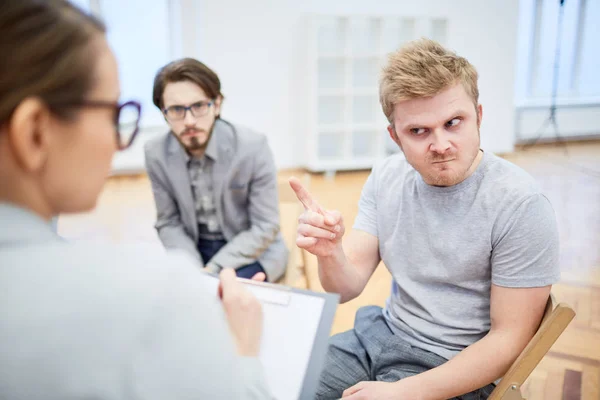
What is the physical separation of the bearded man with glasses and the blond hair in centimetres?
98

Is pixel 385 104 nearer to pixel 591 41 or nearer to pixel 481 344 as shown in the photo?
pixel 481 344

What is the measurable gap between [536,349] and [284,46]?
504 cm

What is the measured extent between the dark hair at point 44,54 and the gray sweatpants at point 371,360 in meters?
1.08

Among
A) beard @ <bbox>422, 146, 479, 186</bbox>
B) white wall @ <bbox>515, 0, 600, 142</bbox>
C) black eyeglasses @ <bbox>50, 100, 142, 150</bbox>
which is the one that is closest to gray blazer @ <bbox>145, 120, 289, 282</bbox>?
beard @ <bbox>422, 146, 479, 186</bbox>

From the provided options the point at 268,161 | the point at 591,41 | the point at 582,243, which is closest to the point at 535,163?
the point at 591,41

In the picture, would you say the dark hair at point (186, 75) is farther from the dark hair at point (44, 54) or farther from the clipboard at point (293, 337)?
the dark hair at point (44, 54)

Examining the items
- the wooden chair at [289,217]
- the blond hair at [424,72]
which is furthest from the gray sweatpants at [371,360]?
the wooden chair at [289,217]

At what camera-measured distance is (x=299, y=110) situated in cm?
592

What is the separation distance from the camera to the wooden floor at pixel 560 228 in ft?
7.52

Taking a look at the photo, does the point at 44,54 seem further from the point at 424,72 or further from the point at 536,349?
the point at 536,349

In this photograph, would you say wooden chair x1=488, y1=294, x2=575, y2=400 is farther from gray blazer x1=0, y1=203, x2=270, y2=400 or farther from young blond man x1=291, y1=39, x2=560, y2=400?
gray blazer x1=0, y1=203, x2=270, y2=400

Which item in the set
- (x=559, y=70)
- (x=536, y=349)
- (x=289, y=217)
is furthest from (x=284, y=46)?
(x=536, y=349)

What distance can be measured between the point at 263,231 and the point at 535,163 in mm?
5022

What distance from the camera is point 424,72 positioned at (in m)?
1.29
